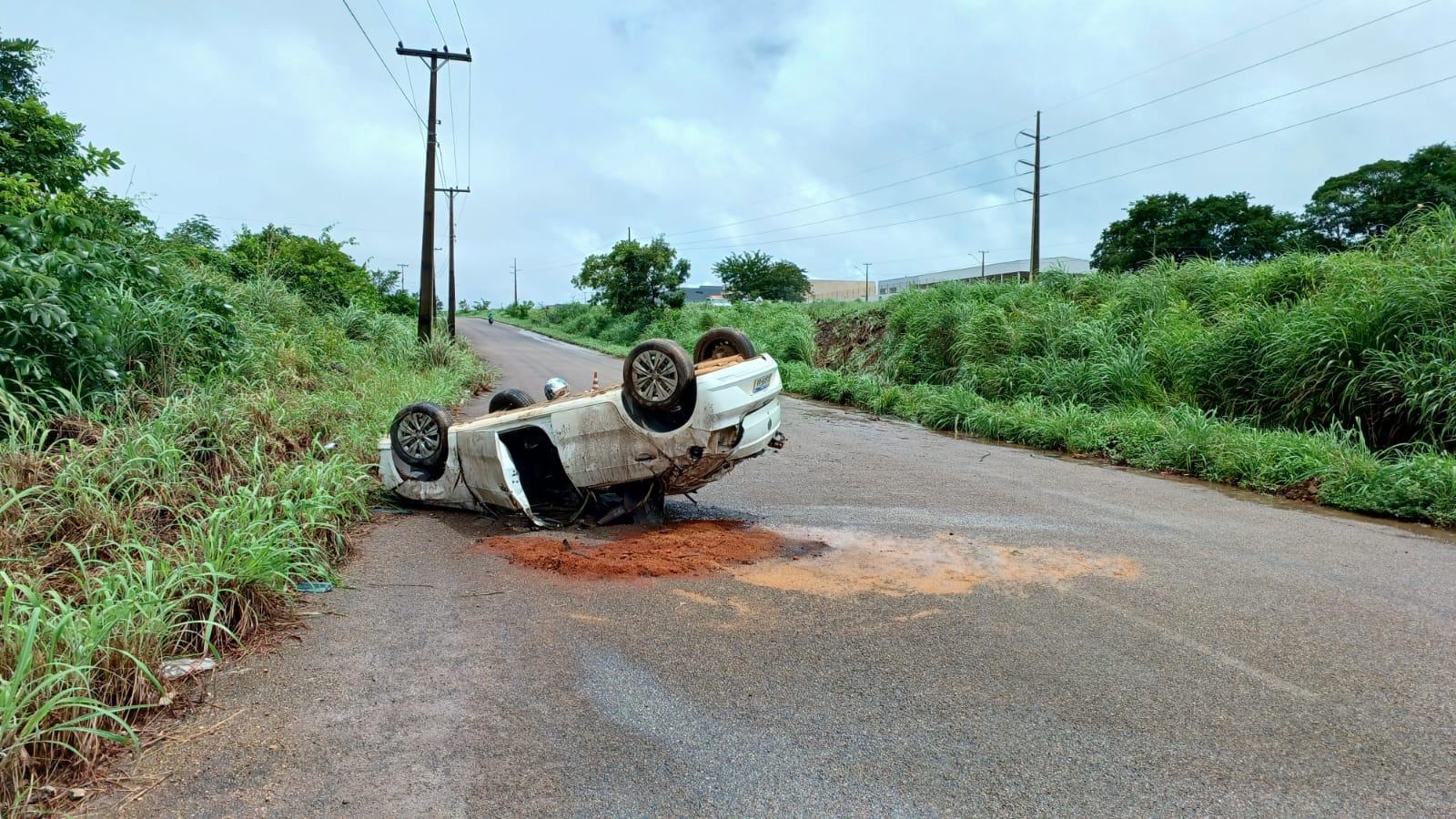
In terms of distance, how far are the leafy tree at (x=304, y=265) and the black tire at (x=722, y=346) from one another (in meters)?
14.1

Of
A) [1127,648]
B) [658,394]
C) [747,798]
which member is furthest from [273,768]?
[1127,648]

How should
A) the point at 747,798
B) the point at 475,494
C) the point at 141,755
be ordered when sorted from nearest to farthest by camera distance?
the point at 747,798, the point at 141,755, the point at 475,494

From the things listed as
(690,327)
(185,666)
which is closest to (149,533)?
(185,666)

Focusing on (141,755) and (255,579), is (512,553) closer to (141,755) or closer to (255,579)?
(255,579)

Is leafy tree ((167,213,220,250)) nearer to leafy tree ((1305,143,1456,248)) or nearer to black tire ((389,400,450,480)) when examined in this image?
black tire ((389,400,450,480))

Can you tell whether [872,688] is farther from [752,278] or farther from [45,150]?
[752,278]

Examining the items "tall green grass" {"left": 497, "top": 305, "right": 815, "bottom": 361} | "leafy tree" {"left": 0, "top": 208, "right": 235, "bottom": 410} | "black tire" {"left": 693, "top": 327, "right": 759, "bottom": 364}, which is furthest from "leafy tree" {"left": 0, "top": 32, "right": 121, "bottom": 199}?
"tall green grass" {"left": 497, "top": 305, "right": 815, "bottom": 361}

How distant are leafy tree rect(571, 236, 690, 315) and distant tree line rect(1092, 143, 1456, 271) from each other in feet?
69.0

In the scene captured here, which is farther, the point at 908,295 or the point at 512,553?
the point at 908,295

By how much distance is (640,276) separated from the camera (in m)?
42.0

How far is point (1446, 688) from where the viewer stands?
11.4ft

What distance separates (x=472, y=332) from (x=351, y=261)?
26416 millimetres

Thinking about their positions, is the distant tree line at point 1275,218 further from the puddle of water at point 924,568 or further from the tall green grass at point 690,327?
the puddle of water at point 924,568

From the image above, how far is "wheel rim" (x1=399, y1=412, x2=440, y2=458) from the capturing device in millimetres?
6832
